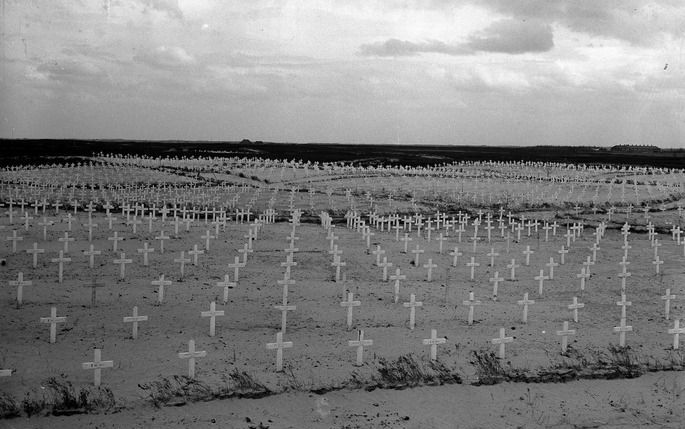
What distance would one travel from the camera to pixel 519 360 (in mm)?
9680

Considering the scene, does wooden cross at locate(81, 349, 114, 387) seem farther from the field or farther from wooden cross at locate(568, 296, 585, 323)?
wooden cross at locate(568, 296, 585, 323)

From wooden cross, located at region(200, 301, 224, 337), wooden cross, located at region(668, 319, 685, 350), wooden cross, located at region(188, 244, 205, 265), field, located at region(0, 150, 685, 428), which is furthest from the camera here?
wooden cross, located at region(188, 244, 205, 265)

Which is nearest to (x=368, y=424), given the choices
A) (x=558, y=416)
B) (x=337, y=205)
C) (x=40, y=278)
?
(x=558, y=416)

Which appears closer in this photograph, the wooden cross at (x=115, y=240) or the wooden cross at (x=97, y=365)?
the wooden cross at (x=97, y=365)

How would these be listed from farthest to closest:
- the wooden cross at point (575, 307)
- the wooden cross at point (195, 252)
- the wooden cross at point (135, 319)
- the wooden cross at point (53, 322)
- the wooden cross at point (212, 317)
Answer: the wooden cross at point (195, 252) < the wooden cross at point (575, 307) < the wooden cross at point (212, 317) < the wooden cross at point (135, 319) < the wooden cross at point (53, 322)

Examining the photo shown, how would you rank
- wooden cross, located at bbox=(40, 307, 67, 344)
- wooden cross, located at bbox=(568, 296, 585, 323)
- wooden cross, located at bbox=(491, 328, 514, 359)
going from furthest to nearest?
wooden cross, located at bbox=(568, 296, 585, 323), wooden cross, located at bbox=(491, 328, 514, 359), wooden cross, located at bbox=(40, 307, 67, 344)

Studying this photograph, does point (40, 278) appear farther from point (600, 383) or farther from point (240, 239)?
point (600, 383)

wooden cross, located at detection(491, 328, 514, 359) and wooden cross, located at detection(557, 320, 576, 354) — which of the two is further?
wooden cross, located at detection(557, 320, 576, 354)

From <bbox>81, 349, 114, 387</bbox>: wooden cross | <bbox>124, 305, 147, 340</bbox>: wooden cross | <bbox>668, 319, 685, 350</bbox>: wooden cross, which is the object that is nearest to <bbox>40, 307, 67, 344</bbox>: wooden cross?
<bbox>124, 305, 147, 340</bbox>: wooden cross

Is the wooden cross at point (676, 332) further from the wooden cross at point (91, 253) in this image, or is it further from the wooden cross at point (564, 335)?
the wooden cross at point (91, 253)

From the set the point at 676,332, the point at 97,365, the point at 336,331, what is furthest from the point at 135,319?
the point at 676,332

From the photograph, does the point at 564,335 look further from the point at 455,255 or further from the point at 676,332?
the point at 455,255

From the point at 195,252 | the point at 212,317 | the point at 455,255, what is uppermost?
the point at 195,252

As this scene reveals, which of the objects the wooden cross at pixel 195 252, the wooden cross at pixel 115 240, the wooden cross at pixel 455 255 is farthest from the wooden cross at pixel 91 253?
the wooden cross at pixel 455 255
